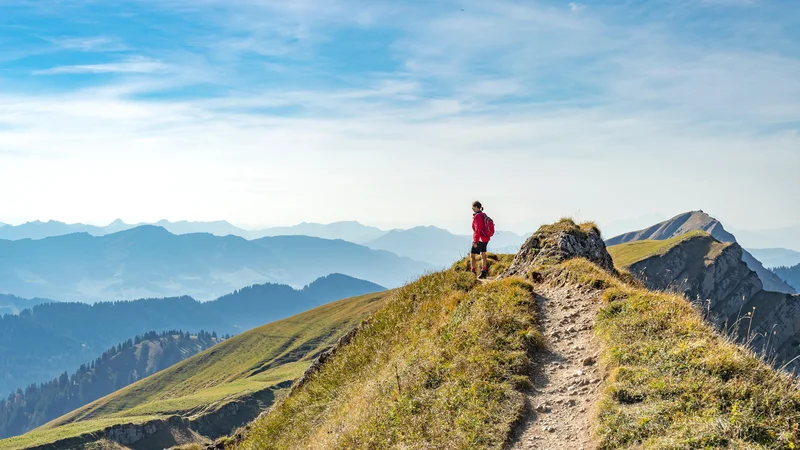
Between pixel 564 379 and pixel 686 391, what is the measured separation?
3783 mm

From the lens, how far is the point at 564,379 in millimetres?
14695

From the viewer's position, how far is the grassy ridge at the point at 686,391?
31.9 ft

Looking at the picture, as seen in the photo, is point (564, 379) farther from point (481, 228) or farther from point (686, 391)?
point (481, 228)

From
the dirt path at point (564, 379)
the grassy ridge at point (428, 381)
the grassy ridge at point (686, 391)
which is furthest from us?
the grassy ridge at point (428, 381)

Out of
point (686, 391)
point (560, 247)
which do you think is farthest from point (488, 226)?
point (686, 391)

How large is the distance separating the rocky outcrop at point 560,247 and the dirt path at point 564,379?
484 cm

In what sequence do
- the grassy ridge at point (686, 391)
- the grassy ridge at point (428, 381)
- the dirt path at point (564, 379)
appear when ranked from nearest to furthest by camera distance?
the grassy ridge at point (686, 391) → the dirt path at point (564, 379) → the grassy ridge at point (428, 381)

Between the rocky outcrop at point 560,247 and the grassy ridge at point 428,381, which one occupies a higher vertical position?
the rocky outcrop at point 560,247

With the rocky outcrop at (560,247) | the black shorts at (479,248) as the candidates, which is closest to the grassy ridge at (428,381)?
the black shorts at (479,248)

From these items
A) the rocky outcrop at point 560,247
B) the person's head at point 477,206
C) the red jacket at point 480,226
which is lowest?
the rocky outcrop at point 560,247

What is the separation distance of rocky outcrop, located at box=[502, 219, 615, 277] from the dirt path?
15.9 feet

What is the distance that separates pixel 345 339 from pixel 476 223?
980 centimetres

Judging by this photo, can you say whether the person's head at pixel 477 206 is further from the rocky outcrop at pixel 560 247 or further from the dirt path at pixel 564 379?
the dirt path at pixel 564 379

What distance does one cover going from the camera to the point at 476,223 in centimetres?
2670
